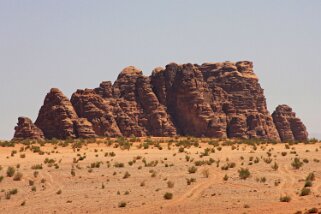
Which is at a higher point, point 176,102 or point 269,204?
point 176,102

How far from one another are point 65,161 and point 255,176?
14247 millimetres

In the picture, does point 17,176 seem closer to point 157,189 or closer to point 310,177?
point 157,189

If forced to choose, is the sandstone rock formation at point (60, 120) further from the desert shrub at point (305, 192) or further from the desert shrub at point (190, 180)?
the desert shrub at point (305, 192)

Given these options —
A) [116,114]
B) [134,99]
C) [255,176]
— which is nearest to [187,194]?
[255,176]

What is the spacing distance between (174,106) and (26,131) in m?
29.4

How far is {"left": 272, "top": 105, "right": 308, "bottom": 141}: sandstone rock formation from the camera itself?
327 ft

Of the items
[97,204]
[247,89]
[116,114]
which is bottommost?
[97,204]

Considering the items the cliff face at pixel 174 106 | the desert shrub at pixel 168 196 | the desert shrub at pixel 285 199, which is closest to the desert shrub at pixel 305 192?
the desert shrub at pixel 285 199

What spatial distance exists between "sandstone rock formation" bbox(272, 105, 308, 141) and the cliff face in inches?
10.4

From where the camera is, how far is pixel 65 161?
118ft

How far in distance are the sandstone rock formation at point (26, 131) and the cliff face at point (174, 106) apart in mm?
2902

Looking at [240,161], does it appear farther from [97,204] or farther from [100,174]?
[97,204]

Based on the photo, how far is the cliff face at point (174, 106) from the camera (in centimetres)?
7619

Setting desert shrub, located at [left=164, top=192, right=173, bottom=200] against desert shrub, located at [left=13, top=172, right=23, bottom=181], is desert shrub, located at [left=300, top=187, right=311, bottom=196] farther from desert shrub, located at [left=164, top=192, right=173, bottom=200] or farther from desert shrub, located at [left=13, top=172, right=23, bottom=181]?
desert shrub, located at [left=13, top=172, right=23, bottom=181]
